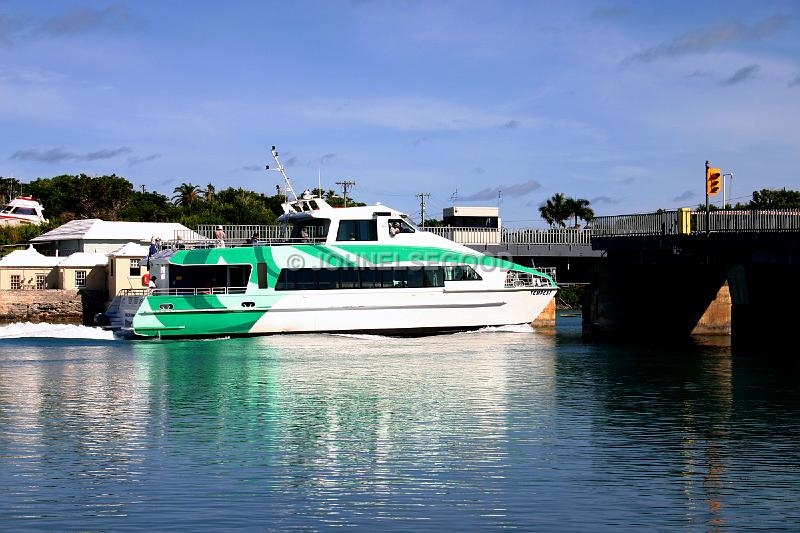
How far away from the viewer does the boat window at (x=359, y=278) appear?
157 feet

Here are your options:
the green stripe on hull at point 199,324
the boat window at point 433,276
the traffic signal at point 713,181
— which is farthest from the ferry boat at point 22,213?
the traffic signal at point 713,181

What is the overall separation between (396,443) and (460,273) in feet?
94.6

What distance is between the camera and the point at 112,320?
48531 mm

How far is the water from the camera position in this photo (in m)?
16.0

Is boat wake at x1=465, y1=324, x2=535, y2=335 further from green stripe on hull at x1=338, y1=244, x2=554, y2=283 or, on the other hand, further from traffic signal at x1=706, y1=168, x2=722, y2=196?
traffic signal at x1=706, y1=168, x2=722, y2=196

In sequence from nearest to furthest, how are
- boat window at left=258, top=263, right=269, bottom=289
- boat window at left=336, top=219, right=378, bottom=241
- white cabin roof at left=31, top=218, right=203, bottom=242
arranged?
boat window at left=258, top=263, right=269, bottom=289, boat window at left=336, top=219, right=378, bottom=241, white cabin roof at left=31, top=218, right=203, bottom=242

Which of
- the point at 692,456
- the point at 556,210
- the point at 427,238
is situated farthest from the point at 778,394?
the point at 556,210

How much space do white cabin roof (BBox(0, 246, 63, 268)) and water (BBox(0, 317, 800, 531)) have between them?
36570 millimetres

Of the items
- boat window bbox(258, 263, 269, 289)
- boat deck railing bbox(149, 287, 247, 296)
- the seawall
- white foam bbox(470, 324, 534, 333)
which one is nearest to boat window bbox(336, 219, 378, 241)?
boat window bbox(258, 263, 269, 289)

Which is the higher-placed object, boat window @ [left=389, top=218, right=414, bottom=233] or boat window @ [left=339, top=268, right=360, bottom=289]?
boat window @ [left=389, top=218, right=414, bottom=233]

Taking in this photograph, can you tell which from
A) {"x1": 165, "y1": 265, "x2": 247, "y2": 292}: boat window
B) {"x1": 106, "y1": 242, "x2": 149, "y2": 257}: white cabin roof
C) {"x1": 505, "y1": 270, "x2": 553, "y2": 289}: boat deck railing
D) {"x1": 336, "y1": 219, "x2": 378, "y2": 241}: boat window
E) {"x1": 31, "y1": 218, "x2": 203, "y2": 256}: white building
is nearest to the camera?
{"x1": 165, "y1": 265, "x2": 247, "y2": 292}: boat window

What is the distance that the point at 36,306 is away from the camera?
227 ft

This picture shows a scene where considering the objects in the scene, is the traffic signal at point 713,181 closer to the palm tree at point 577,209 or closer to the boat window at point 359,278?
the boat window at point 359,278

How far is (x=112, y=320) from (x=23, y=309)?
2345 cm
